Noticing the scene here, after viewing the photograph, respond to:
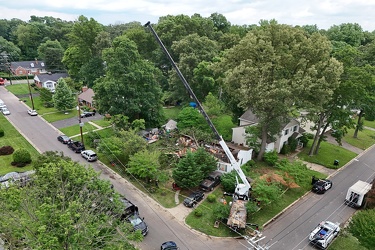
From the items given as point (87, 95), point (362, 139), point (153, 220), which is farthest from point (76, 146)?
point (362, 139)

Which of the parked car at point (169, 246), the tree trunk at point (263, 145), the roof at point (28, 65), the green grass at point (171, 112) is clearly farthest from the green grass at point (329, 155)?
the roof at point (28, 65)

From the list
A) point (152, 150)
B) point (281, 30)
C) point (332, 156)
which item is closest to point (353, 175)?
point (332, 156)

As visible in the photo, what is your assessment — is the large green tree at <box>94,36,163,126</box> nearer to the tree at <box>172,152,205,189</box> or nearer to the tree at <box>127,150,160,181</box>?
the tree at <box>127,150,160,181</box>

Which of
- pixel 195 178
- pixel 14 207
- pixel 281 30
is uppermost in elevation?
pixel 281 30

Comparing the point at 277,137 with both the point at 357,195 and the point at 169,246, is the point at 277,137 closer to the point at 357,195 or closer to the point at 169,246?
the point at 357,195

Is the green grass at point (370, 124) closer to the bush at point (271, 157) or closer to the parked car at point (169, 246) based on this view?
the bush at point (271, 157)

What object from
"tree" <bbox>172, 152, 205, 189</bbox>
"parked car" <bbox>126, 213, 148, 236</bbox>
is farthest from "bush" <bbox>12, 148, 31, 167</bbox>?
"tree" <bbox>172, 152, 205, 189</bbox>

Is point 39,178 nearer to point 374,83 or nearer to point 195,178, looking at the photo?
point 195,178
